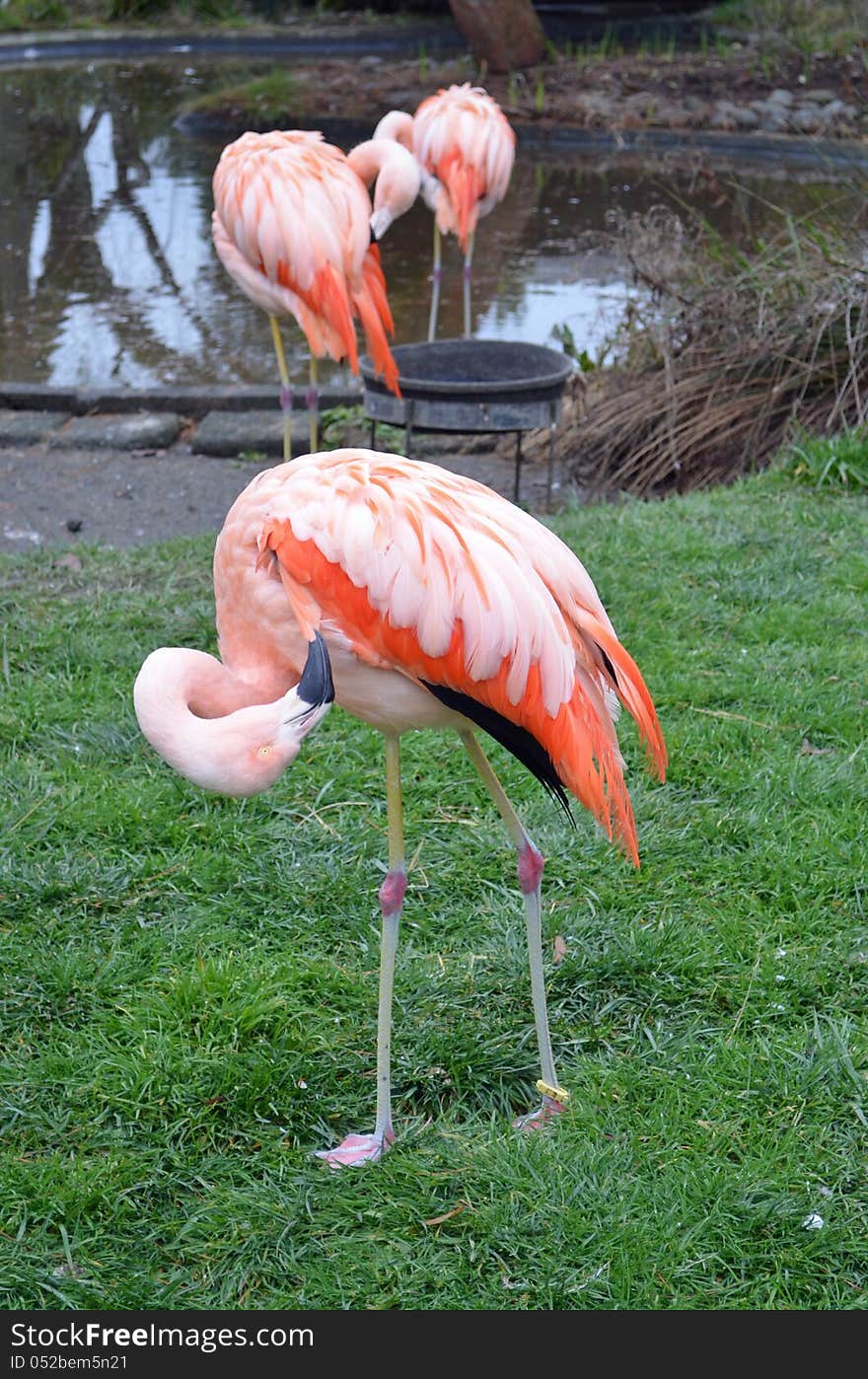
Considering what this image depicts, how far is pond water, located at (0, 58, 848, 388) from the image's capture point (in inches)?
344

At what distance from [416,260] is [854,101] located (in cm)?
666

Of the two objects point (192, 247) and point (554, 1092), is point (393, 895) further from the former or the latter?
point (192, 247)

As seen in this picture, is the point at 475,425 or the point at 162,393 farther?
the point at 162,393

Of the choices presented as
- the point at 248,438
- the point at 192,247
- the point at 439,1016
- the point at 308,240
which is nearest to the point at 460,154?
the point at 248,438

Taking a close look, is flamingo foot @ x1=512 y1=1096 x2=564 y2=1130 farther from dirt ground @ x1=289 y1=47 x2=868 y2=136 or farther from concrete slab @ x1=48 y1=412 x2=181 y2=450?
dirt ground @ x1=289 y1=47 x2=868 y2=136

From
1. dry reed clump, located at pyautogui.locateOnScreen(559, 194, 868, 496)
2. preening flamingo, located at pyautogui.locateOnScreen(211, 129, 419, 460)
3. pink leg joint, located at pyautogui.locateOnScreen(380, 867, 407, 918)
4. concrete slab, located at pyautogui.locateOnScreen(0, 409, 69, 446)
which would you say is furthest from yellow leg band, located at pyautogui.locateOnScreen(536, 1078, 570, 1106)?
concrete slab, located at pyautogui.locateOnScreen(0, 409, 69, 446)

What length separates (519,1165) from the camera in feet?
8.57

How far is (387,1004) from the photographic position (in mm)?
2637

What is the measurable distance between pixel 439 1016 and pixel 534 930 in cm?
46

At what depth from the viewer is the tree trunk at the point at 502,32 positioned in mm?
17000

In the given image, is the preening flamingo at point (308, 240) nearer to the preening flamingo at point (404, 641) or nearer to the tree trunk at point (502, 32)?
the preening flamingo at point (404, 641)

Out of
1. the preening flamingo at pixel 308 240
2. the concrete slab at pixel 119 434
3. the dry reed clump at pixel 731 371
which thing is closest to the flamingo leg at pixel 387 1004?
the preening flamingo at pixel 308 240

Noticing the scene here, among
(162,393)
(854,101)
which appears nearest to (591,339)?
(162,393)

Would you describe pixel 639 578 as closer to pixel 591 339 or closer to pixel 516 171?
pixel 591 339
